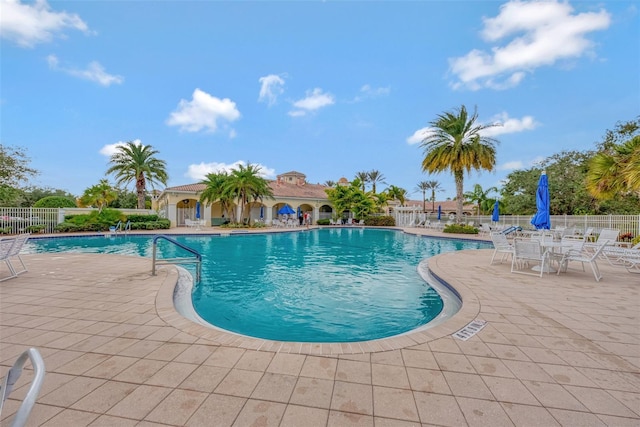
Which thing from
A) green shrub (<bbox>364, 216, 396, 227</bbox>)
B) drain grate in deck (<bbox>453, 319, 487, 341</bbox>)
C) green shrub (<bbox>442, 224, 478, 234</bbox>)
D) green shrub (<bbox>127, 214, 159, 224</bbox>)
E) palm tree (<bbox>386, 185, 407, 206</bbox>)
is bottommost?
drain grate in deck (<bbox>453, 319, 487, 341</bbox>)

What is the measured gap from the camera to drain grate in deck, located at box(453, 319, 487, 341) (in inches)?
128

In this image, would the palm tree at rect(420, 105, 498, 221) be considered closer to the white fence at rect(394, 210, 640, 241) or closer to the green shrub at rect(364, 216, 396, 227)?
the white fence at rect(394, 210, 640, 241)

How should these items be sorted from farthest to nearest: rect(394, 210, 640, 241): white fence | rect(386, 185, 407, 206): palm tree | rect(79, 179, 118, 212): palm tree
A: rect(386, 185, 407, 206): palm tree < rect(79, 179, 118, 212): palm tree < rect(394, 210, 640, 241): white fence

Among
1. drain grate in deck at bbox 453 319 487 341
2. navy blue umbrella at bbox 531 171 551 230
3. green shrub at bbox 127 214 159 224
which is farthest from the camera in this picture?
green shrub at bbox 127 214 159 224

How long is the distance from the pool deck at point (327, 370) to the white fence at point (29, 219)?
1683 cm

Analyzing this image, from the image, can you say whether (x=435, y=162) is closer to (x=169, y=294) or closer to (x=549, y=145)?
(x=549, y=145)

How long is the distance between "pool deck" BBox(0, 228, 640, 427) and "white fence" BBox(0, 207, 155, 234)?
663 inches

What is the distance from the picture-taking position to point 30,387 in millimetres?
887

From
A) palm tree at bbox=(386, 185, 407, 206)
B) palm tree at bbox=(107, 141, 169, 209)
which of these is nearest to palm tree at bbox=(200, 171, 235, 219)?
palm tree at bbox=(107, 141, 169, 209)

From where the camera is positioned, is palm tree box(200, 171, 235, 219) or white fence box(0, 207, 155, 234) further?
palm tree box(200, 171, 235, 219)

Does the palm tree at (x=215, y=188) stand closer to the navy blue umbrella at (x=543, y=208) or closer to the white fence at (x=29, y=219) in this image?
the white fence at (x=29, y=219)

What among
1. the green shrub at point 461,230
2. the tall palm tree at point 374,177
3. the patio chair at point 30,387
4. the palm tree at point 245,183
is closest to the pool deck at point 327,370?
the patio chair at point 30,387

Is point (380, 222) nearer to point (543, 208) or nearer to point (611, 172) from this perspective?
point (611, 172)

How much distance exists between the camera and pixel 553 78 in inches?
594
